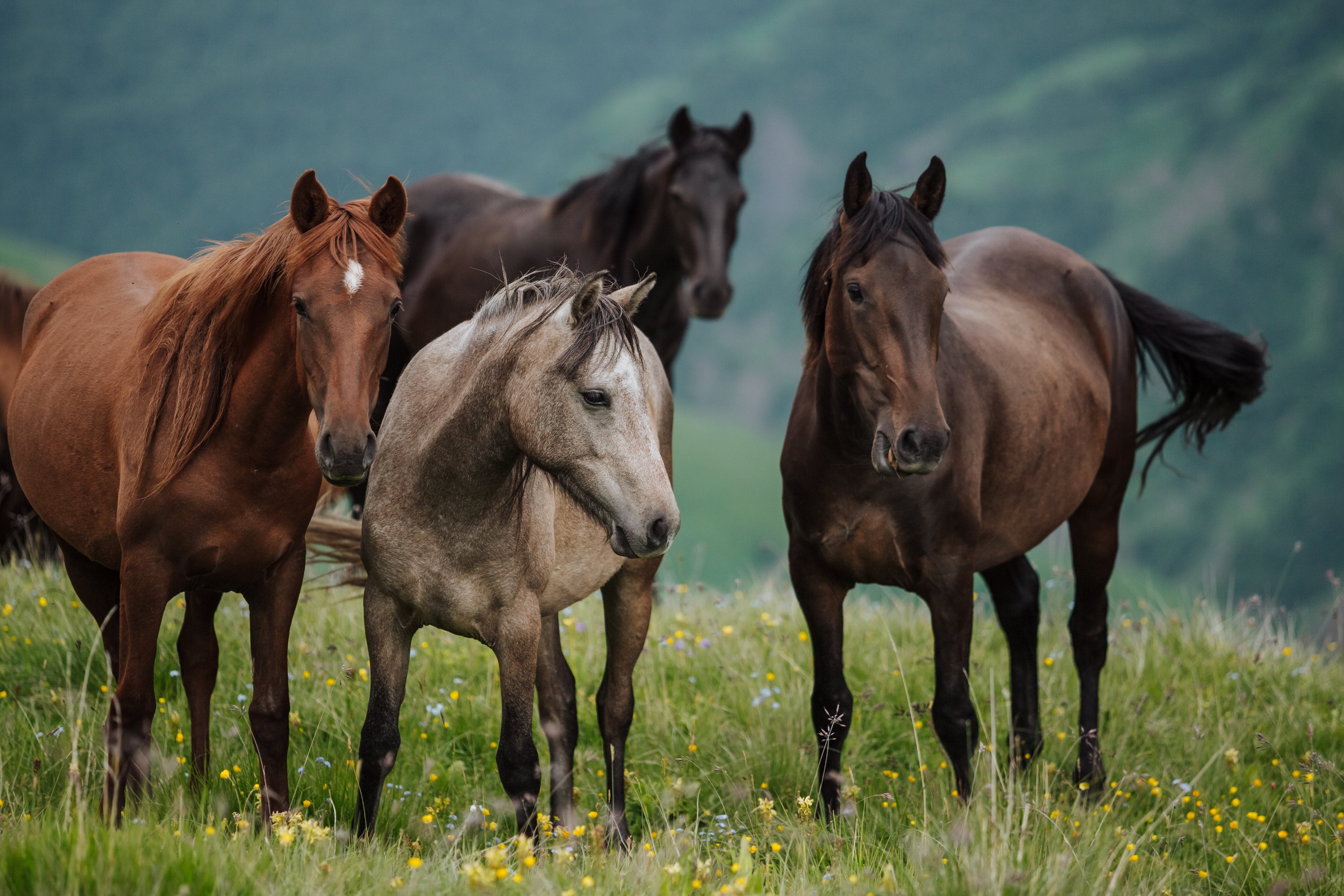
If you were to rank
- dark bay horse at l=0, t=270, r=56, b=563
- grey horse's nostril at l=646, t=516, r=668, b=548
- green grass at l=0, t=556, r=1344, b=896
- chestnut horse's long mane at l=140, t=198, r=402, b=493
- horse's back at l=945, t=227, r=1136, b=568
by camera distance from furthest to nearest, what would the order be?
1. dark bay horse at l=0, t=270, r=56, b=563
2. horse's back at l=945, t=227, r=1136, b=568
3. chestnut horse's long mane at l=140, t=198, r=402, b=493
4. grey horse's nostril at l=646, t=516, r=668, b=548
5. green grass at l=0, t=556, r=1344, b=896

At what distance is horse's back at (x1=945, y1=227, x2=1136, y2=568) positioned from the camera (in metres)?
4.54

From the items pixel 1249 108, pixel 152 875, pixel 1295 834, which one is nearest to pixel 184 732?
pixel 152 875

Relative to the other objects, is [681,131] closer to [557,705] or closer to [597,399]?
[557,705]

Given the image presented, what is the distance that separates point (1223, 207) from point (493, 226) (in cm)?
3870

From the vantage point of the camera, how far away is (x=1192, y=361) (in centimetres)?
614

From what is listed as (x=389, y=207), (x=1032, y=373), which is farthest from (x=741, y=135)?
(x=389, y=207)

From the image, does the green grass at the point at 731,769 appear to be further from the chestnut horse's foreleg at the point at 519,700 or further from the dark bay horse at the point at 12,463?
the dark bay horse at the point at 12,463

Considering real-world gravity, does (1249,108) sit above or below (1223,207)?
above

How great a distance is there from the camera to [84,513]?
142 inches

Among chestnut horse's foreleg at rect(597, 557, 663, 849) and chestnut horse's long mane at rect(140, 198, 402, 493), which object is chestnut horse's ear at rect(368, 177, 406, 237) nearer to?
chestnut horse's long mane at rect(140, 198, 402, 493)

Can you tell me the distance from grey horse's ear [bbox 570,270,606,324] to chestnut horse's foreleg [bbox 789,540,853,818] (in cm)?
173

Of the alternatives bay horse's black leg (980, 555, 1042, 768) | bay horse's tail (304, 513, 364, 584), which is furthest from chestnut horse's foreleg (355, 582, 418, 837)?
bay horse's black leg (980, 555, 1042, 768)

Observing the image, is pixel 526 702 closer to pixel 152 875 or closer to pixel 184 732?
pixel 152 875

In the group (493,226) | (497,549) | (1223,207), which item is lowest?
(497,549)
